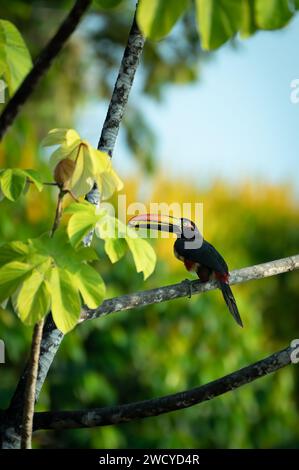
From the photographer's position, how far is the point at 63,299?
1979mm

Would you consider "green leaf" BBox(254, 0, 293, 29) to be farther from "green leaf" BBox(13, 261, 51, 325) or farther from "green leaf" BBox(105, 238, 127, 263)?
"green leaf" BBox(13, 261, 51, 325)

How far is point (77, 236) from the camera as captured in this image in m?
1.99

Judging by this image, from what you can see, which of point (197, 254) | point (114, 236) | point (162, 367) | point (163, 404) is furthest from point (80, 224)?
point (162, 367)

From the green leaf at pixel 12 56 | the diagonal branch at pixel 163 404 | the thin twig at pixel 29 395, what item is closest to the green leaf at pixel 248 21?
the thin twig at pixel 29 395

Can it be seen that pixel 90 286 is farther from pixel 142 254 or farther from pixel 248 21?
pixel 248 21

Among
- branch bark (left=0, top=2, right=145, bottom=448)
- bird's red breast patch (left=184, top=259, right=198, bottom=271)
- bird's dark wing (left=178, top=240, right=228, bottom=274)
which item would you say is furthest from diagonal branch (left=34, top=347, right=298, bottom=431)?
bird's red breast patch (left=184, top=259, right=198, bottom=271)

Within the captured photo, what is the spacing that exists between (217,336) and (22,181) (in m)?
5.54

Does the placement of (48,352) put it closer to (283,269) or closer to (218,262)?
(283,269)

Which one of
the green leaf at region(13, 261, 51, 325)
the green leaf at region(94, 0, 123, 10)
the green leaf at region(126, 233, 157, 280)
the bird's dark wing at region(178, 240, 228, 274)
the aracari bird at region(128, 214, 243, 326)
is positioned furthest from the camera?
the bird's dark wing at region(178, 240, 228, 274)

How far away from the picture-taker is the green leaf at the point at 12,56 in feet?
8.56

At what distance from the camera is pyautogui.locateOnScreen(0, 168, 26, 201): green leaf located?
2.24 metres

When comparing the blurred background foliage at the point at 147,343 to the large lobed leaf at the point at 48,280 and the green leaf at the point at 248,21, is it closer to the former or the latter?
the large lobed leaf at the point at 48,280

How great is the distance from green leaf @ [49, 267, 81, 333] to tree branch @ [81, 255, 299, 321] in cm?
76
